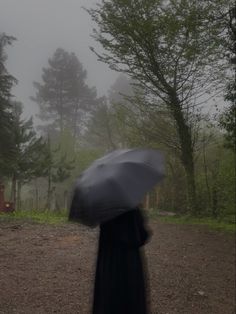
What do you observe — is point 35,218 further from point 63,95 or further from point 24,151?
point 63,95

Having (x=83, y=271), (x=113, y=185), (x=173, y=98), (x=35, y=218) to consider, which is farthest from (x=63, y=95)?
(x=113, y=185)

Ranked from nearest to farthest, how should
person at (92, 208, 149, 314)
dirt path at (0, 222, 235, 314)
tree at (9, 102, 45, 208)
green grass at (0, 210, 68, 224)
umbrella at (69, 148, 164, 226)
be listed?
umbrella at (69, 148, 164, 226), person at (92, 208, 149, 314), dirt path at (0, 222, 235, 314), green grass at (0, 210, 68, 224), tree at (9, 102, 45, 208)

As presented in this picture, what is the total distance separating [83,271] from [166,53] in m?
11.3

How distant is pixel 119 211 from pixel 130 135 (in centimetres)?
1964

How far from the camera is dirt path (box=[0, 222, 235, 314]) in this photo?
265 inches

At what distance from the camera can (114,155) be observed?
392cm

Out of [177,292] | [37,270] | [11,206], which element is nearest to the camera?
[177,292]

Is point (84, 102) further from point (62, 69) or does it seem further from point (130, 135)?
point (130, 135)

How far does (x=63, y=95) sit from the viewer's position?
5653cm

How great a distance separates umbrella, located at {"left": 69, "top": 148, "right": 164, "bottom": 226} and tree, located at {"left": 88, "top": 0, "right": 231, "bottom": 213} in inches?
514

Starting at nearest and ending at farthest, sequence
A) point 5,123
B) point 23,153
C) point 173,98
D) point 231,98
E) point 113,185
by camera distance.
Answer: point 113,185 < point 231,98 < point 173,98 < point 5,123 < point 23,153

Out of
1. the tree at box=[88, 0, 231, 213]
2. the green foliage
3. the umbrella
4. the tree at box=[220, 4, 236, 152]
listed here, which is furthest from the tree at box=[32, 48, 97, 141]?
the umbrella

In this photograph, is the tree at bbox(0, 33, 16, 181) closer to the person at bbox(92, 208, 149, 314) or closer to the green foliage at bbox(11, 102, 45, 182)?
the green foliage at bbox(11, 102, 45, 182)

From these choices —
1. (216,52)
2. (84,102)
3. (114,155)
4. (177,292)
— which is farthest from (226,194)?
(84,102)
